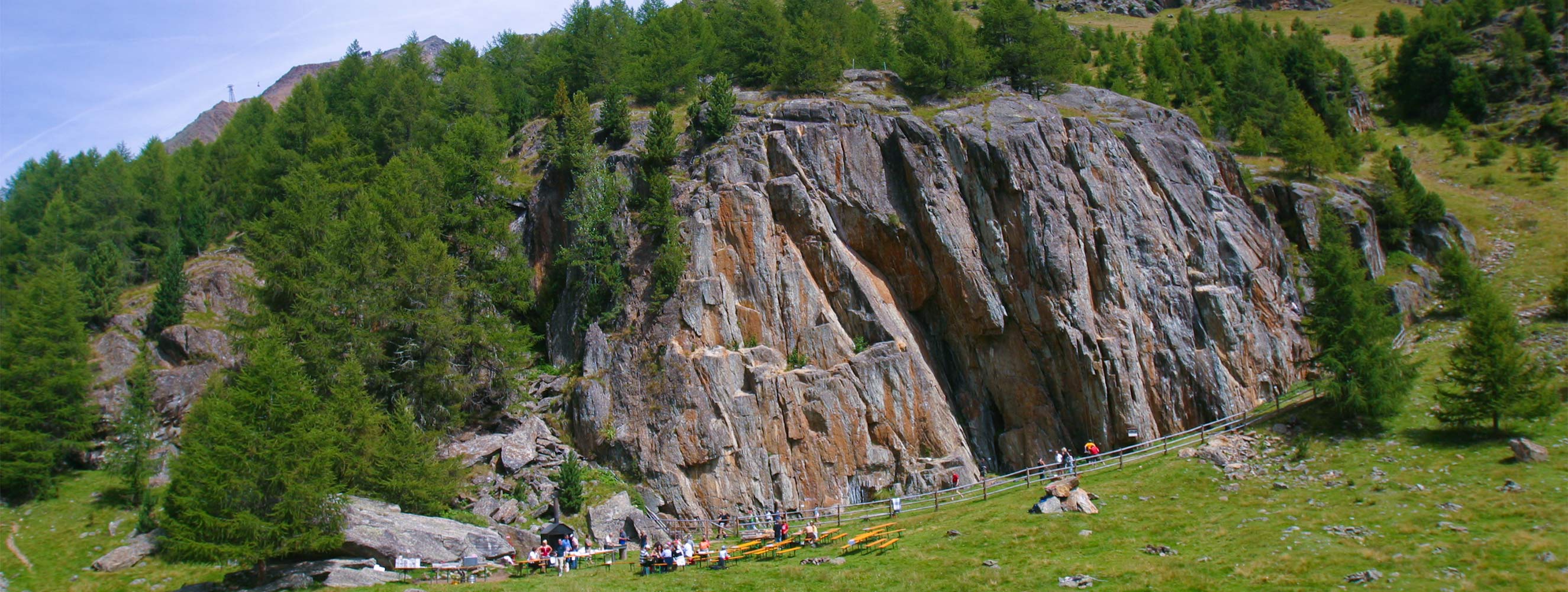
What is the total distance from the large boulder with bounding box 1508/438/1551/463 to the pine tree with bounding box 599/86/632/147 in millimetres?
41546

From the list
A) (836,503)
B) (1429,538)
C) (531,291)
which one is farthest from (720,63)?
(1429,538)

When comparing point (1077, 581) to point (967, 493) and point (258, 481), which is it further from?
point (258, 481)

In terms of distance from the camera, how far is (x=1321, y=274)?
34094 millimetres

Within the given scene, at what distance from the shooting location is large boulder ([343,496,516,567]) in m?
24.4

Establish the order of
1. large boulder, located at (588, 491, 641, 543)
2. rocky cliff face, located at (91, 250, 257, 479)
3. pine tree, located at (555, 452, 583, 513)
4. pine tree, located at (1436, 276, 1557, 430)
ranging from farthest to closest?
rocky cliff face, located at (91, 250, 257, 479) < pine tree, located at (555, 452, 583, 513) < large boulder, located at (588, 491, 641, 543) < pine tree, located at (1436, 276, 1557, 430)

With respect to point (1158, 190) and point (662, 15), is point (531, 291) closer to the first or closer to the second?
point (662, 15)

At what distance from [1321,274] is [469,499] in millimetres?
37319

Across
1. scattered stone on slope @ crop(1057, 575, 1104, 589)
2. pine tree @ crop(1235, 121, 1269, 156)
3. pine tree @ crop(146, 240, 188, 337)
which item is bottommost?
scattered stone on slope @ crop(1057, 575, 1104, 589)

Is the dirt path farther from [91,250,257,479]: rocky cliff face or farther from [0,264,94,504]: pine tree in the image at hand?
[91,250,257,479]: rocky cliff face

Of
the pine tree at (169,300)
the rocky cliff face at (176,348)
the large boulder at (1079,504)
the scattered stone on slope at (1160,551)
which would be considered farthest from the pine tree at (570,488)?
the pine tree at (169,300)

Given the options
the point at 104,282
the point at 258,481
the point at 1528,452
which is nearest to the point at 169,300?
the point at 104,282

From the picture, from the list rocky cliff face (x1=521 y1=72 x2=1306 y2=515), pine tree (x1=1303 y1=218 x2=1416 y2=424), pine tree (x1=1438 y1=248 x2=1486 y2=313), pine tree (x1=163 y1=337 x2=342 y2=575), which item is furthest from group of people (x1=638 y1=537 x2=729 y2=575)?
pine tree (x1=1438 y1=248 x2=1486 y2=313)

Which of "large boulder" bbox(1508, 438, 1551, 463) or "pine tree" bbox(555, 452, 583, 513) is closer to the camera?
"large boulder" bbox(1508, 438, 1551, 463)

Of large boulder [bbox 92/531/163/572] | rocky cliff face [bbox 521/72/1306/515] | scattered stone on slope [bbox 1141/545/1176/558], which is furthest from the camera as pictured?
rocky cliff face [bbox 521/72/1306/515]
